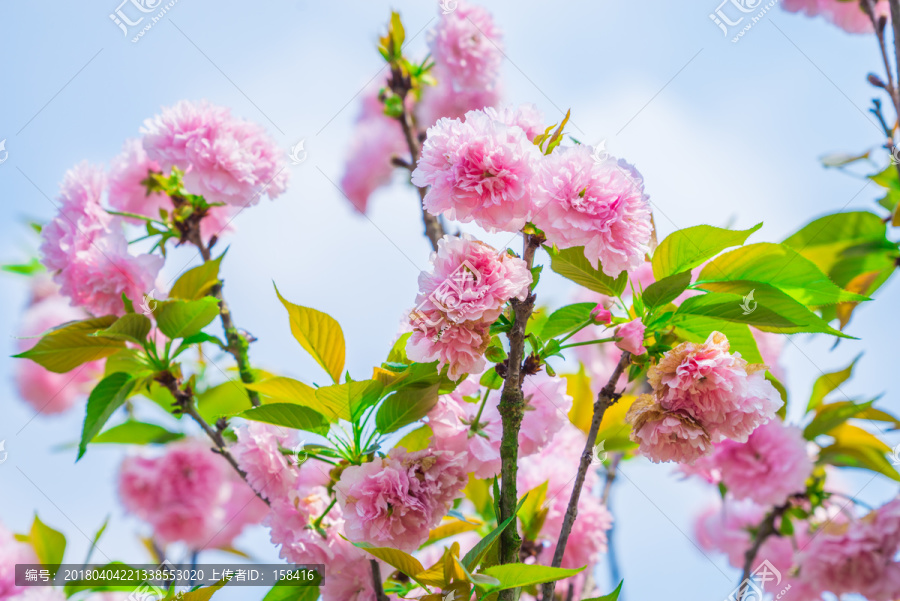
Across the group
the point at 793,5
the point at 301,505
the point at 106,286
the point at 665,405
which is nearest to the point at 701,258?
the point at 665,405

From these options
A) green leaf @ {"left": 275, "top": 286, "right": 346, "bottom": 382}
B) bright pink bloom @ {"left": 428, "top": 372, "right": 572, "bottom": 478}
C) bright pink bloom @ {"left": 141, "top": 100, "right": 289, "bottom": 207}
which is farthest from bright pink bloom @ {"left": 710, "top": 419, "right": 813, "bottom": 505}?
bright pink bloom @ {"left": 141, "top": 100, "right": 289, "bottom": 207}

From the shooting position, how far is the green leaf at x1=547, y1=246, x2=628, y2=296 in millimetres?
898

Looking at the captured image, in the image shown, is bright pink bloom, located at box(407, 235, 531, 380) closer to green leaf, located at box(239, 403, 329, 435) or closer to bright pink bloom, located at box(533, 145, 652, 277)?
bright pink bloom, located at box(533, 145, 652, 277)

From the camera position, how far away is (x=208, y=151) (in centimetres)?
130

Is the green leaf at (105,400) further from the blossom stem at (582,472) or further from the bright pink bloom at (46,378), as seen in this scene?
the bright pink bloom at (46,378)

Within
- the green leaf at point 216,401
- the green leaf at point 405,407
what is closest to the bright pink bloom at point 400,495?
the green leaf at point 405,407

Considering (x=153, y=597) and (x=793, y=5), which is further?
(x=793, y=5)

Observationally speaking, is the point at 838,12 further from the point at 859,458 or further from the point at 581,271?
the point at 581,271

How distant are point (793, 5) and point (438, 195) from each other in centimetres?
183

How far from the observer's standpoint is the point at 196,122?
4.41ft

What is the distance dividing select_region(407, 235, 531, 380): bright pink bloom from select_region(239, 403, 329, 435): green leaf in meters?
0.24

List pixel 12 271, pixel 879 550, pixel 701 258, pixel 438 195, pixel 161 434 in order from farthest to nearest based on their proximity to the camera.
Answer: pixel 12 271 < pixel 161 434 < pixel 879 550 < pixel 701 258 < pixel 438 195

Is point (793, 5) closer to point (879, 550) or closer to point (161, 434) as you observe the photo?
point (879, 550)

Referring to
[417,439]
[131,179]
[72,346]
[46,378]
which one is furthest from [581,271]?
[46,378]
